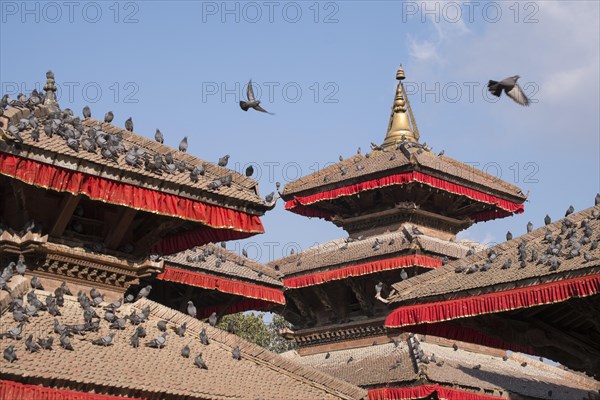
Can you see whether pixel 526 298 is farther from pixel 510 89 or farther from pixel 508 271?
pixel 510 89

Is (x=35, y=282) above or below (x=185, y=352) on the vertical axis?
above

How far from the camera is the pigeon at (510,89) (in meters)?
16.3

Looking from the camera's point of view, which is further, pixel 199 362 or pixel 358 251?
pixel 358 251

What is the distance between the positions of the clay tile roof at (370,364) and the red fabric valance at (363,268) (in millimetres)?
2168

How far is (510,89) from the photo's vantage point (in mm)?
16375

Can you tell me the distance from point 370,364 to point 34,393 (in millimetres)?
16342

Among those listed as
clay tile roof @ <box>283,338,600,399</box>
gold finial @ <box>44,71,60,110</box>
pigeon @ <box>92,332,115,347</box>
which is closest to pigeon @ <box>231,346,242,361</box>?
pigeon @ <box>92,332,115,347</box>

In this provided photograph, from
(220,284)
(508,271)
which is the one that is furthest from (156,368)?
(220,284)

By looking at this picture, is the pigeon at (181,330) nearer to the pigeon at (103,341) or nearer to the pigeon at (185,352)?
the pigeon at (185,352)

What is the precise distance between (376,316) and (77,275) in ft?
50.5

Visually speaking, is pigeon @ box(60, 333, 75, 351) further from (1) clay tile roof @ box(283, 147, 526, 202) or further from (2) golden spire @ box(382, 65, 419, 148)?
(2) golden spire @ box(382, 65, 419, 148)

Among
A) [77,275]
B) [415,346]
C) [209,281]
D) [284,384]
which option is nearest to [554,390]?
[415,346]

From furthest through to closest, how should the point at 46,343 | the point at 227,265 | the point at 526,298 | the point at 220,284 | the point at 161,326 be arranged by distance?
the point at 227,265, the point at 220,284, the point at 526,298, the point at 161,326, the point at 46,343

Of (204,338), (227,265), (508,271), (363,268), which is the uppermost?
(363,268)
